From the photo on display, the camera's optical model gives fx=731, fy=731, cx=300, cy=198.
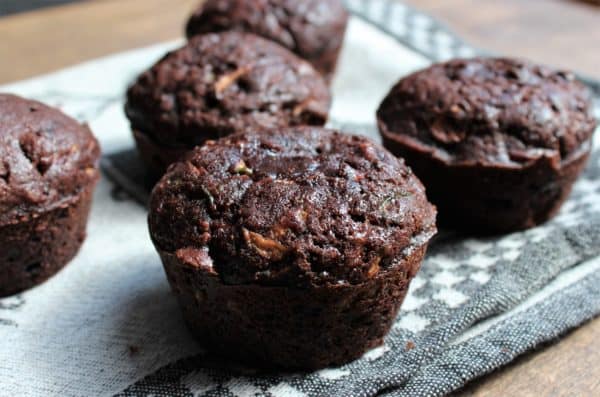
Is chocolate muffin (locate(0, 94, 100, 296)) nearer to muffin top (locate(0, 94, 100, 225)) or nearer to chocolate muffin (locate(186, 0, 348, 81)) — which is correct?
muffin top (locate(0, 94, 100, 225))

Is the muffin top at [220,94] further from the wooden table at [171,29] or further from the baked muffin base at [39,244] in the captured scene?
the wooden table at [171,29]

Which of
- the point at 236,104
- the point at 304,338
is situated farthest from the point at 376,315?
the point at 236,104

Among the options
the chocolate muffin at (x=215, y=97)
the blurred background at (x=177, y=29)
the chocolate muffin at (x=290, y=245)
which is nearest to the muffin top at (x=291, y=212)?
the chocolate muffin at (x=290, y=245)

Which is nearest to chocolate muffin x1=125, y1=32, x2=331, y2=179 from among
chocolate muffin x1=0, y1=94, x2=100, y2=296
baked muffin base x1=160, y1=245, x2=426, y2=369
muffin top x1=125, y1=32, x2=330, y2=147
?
muffin top x1=125, y1=32, x2=330, y2=147

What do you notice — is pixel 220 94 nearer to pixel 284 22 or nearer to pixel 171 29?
pixel 284 22

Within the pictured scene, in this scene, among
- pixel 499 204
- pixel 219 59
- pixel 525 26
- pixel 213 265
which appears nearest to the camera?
pixel 213 265

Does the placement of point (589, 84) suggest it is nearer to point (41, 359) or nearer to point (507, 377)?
point (507, 377)

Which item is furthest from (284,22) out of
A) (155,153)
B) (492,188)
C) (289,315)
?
(289,315)
